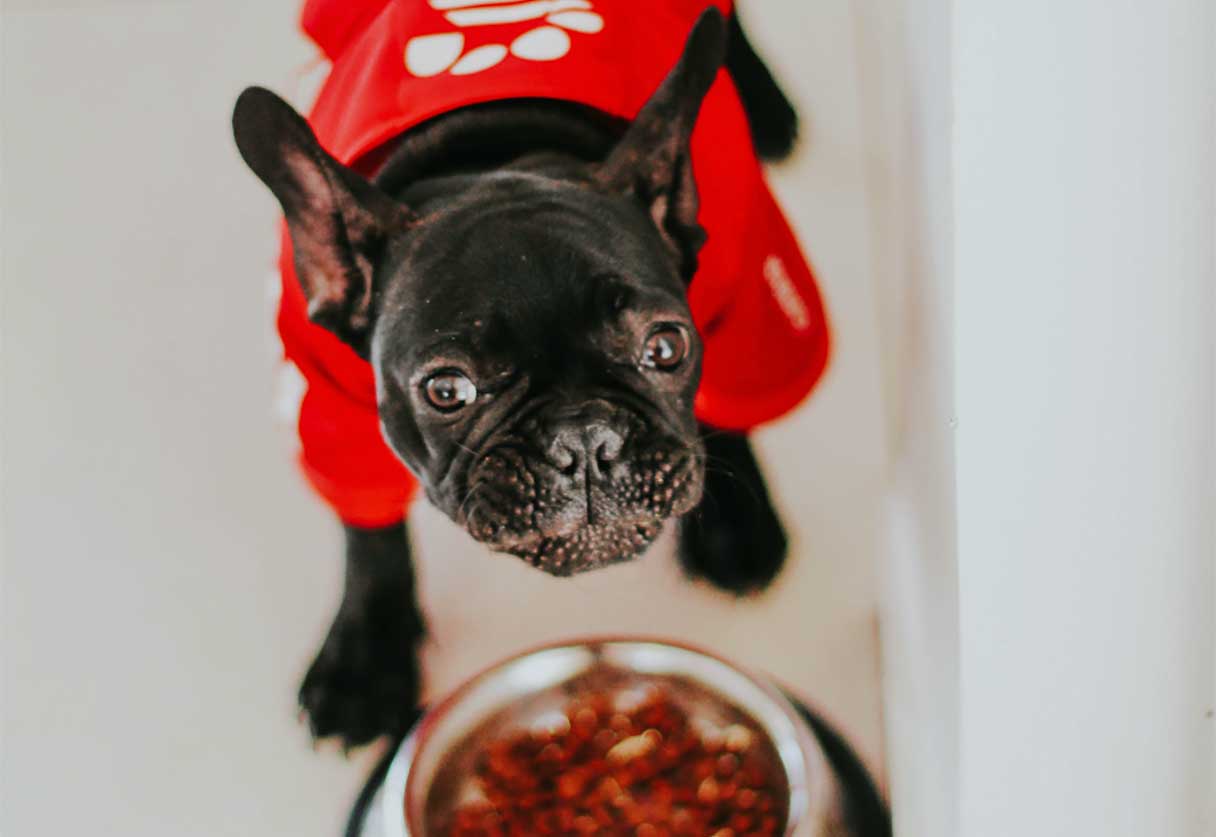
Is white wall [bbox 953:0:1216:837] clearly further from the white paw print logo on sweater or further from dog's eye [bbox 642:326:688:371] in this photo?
the white paw print logo on sweater

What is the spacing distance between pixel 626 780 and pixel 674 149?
630 mm

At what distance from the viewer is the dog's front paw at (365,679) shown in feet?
4.45

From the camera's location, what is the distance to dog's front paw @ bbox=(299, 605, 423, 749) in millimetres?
1357

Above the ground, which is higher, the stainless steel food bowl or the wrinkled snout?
the wrinkled snout

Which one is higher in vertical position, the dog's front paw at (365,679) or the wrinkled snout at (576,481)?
the wrinkled snout at (576,481)

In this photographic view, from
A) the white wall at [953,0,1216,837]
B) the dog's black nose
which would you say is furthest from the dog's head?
the white wall at [953,0,1216,837]

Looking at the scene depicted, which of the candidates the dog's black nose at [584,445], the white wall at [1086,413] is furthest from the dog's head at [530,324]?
the white wall at [1086,413]

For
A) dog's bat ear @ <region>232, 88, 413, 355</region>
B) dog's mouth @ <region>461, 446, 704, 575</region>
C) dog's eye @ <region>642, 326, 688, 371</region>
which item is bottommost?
dog's mouth @ <region>461, 446, 704, 575</region>

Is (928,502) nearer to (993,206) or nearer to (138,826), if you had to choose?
(993,206)

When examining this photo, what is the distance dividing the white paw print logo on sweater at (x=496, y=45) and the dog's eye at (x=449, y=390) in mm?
324

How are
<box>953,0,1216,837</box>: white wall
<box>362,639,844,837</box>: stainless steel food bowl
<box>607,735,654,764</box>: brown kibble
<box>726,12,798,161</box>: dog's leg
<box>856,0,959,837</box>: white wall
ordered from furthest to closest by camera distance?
<box>726,12,798,161</box>: dog's leg → <box>607,735,654,764</box>: brown kibble → <box>362,639,844,837</box>: stainless steel food bowl → <box>856,0,959,837</box>: white wall → <box>953,0,1216,837</box>: white wall

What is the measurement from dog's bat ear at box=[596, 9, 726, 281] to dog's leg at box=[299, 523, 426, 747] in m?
0.51

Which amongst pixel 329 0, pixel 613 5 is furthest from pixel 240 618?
pixel 613 5

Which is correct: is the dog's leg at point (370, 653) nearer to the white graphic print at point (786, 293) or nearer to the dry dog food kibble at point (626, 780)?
the dry dog food kibble at point (626, 780)
